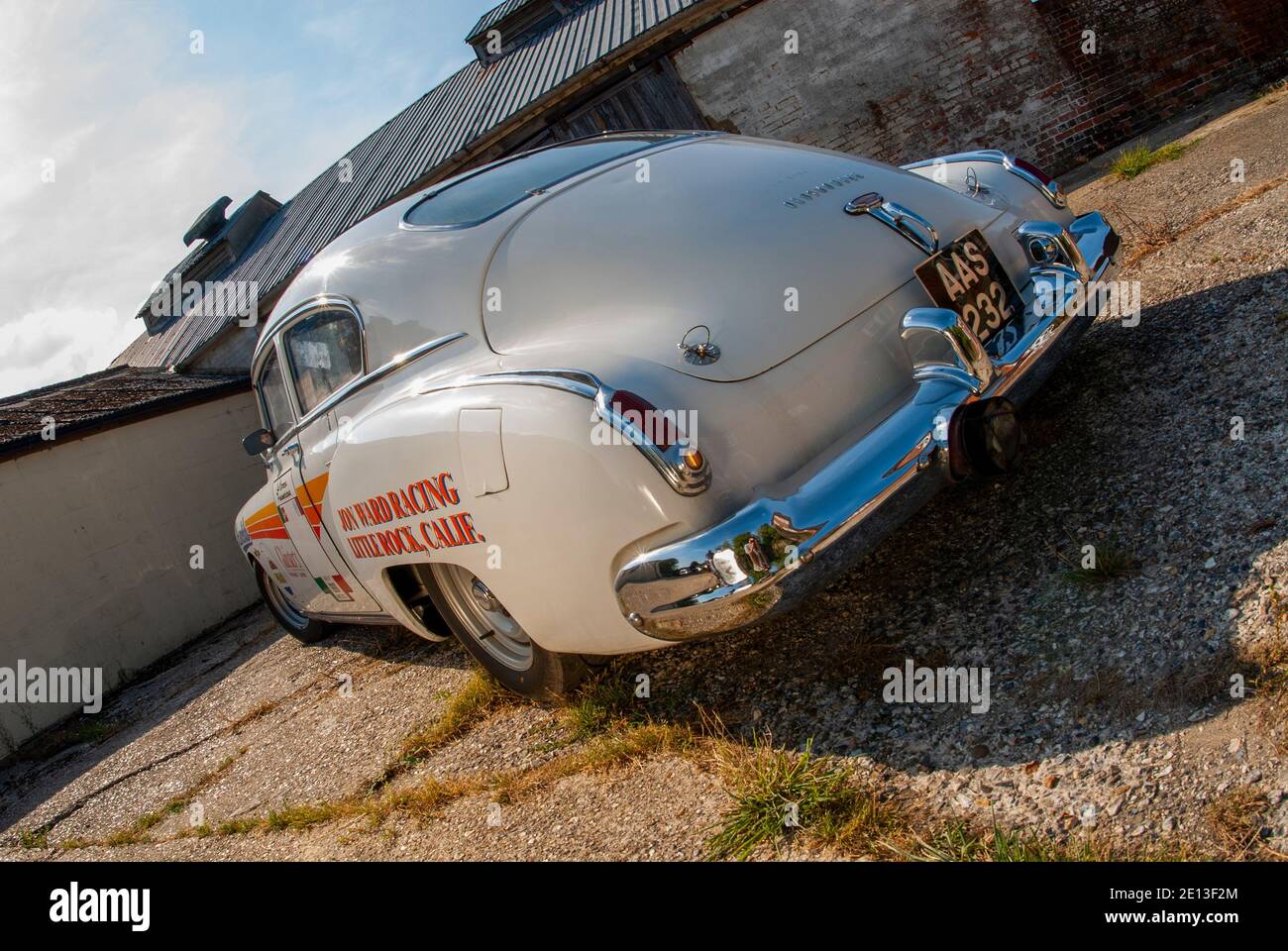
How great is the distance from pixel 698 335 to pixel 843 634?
113 cm

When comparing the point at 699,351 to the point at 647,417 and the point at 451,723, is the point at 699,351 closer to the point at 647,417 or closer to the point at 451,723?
the point at 647,417

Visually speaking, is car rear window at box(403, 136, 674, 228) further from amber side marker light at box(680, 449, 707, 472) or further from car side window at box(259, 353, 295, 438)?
amber side marker light at box(680, 449, 707, 472)

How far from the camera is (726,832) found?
236 centimetres

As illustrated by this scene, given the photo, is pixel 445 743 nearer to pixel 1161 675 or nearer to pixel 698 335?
pixel 698 335

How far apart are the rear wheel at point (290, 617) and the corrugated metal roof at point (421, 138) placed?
25.0 feet

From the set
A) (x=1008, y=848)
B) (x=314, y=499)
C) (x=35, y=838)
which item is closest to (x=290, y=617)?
(x=35, y=838)

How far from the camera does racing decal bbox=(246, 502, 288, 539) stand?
4.61 meters

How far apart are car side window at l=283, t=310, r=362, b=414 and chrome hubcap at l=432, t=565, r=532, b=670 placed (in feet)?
2.88

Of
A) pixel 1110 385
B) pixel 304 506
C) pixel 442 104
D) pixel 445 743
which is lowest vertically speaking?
pixel 445 743

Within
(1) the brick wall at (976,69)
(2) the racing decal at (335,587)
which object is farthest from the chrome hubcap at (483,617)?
(1) the brick wall at (976,69)

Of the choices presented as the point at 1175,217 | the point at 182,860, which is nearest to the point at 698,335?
the point at 182,860

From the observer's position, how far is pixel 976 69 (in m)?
10.9

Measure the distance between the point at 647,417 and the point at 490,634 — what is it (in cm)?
146

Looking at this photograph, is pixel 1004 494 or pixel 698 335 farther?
pixel 1004 494
